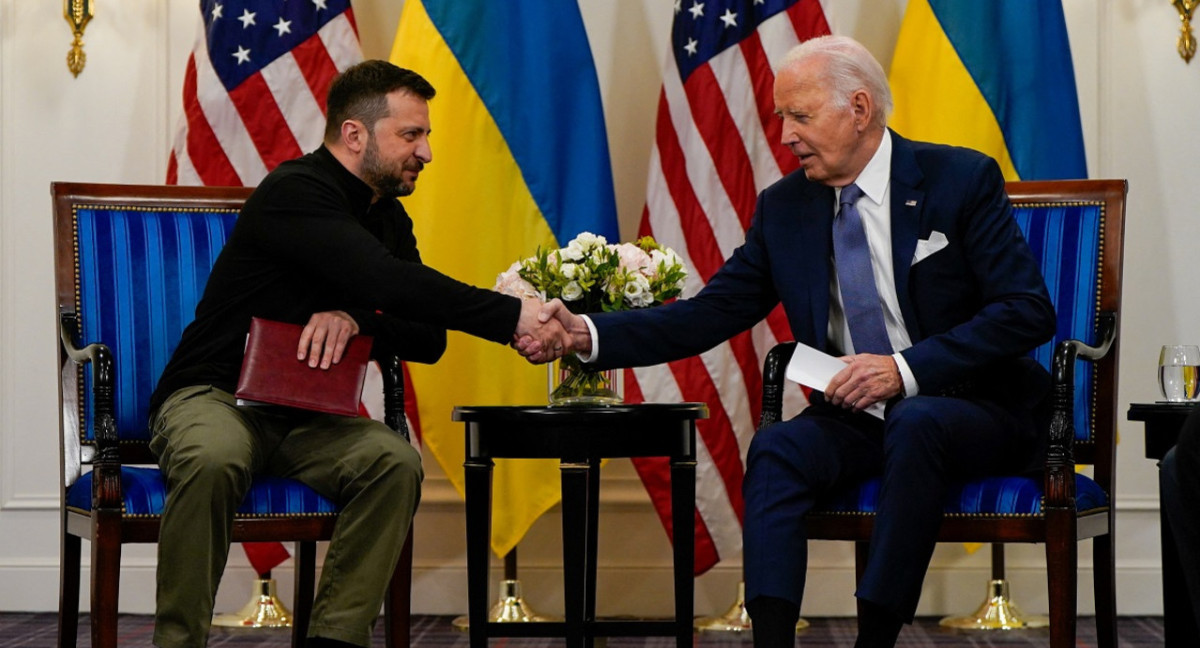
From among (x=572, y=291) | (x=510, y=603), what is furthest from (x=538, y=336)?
(x=510, y=603)

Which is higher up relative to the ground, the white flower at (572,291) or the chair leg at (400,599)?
the white flower at (572,291)

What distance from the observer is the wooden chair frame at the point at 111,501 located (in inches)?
106

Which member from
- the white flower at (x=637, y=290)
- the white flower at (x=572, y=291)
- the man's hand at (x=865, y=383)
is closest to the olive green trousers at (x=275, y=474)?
the white flower at (x=572, y=291)

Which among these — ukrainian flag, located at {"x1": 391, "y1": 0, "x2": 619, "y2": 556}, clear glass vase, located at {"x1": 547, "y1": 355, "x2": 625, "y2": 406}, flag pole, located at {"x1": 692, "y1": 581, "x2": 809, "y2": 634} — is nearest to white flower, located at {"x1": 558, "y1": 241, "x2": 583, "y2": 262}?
clear glass vase, located at {"x1": 547, "y1": 355, "x2": 625, "y2": 406}

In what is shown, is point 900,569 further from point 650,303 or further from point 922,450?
point 650,303

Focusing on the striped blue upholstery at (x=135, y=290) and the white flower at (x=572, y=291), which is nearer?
the white flower at (x=572, y=291)

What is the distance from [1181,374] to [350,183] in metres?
1.90

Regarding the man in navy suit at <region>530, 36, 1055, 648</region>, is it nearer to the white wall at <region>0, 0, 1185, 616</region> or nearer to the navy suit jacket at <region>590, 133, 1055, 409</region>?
the navy suit jacket at <region>590, 133, 1055, 409</region>

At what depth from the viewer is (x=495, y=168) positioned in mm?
4066

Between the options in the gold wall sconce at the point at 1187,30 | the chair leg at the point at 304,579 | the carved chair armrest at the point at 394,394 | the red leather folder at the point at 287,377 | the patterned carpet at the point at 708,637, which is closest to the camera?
the red leather folder at the point at 287,377

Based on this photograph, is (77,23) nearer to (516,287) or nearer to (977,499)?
(516,287)

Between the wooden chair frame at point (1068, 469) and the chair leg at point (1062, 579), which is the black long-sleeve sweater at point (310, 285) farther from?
the chair leg at point (1062, 579)

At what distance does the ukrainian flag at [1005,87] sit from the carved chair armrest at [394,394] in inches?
72.5

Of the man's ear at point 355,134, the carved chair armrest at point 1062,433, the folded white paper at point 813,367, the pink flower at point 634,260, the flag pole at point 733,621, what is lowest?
the flag pole at point 733,621
